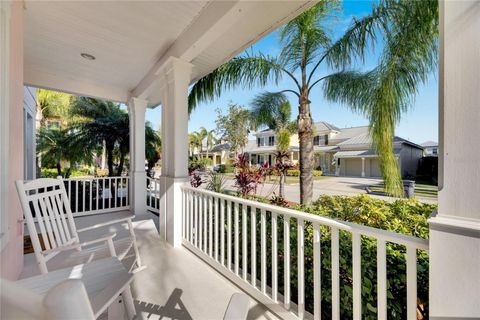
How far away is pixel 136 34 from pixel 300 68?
299 centimetres

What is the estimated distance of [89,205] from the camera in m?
5.17

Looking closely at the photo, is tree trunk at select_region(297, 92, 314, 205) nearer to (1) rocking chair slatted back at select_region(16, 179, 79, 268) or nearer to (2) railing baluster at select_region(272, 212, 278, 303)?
(2) railing baluster at select_region(272, 212, 278, 303)

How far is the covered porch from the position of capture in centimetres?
95

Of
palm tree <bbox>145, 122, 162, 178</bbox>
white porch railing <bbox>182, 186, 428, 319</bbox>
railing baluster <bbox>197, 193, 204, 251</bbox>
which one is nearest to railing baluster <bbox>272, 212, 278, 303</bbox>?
white porch railing <bbox>182, 186, 428, 319</bbox>

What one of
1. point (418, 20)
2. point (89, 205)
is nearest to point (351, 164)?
point (418, 20)

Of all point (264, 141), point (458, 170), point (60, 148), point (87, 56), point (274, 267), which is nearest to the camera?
point (458, 170)

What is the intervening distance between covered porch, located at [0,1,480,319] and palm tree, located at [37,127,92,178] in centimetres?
265

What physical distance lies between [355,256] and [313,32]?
4013 mm

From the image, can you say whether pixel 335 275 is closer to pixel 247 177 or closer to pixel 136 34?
pixel 247 177

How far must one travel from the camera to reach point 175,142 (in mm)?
3248

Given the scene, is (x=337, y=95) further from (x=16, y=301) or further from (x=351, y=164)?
(x=351, y=164)

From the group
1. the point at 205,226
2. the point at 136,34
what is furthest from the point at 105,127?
the point at 205,226

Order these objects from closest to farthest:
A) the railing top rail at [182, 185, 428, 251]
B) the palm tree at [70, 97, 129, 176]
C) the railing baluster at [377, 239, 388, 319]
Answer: the railing top rail at [182, 185, 428, 251] < the railing baluster at [377, 239, 388, 319] < the palm tree at [70, 97, 129, 176]

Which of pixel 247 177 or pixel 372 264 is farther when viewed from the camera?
pixel 247 177
